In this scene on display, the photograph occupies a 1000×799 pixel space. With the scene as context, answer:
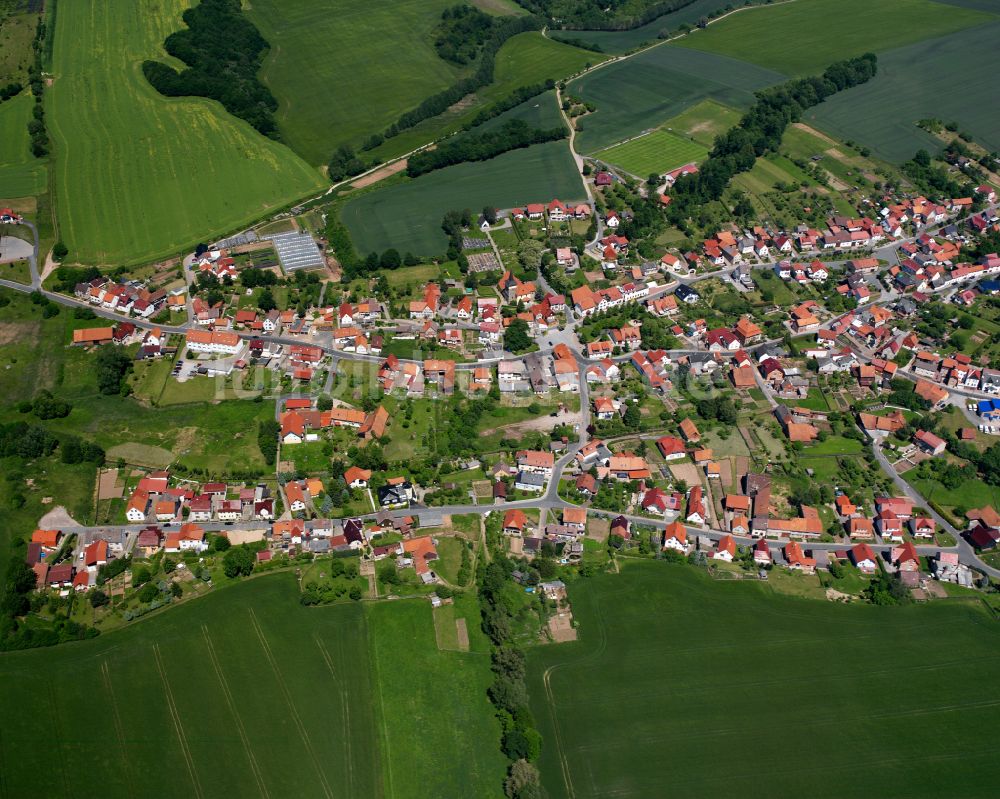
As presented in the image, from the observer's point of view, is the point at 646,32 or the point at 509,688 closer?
the point at 509,688

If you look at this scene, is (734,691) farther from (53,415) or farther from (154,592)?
(53,415)

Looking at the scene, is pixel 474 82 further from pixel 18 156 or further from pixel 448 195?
pixel 18 156

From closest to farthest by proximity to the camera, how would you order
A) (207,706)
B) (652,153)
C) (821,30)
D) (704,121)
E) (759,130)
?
(207,706)
(652,153)
(759,130)
(704,121)
(821,30)

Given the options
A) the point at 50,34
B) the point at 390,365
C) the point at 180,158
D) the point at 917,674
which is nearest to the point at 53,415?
the point at 390,365

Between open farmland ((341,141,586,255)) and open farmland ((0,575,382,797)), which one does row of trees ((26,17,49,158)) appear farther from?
open farmland ((0,575,382,797))

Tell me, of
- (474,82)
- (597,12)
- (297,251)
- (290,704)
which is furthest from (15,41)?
(290,704)

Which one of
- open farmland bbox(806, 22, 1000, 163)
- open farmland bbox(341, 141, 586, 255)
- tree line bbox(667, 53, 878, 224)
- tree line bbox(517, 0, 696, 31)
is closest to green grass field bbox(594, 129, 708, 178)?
tree line bbox(667, 53, 878, 224)

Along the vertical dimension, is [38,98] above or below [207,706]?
above
